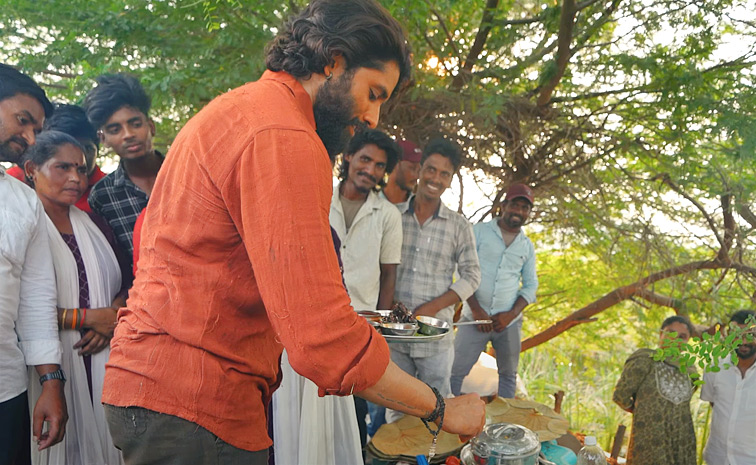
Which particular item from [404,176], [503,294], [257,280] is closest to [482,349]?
[503,294]

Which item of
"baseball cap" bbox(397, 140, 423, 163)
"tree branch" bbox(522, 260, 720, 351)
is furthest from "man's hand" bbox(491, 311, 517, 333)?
"tree branch" bbox(522, 260, 720, 351)

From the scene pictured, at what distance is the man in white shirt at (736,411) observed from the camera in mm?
3793

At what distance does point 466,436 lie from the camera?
134 cm

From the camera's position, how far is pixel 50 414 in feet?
6.92

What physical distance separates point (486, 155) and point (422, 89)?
1168mm

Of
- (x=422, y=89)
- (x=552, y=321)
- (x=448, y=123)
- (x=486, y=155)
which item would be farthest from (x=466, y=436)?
(x=552, y=321)

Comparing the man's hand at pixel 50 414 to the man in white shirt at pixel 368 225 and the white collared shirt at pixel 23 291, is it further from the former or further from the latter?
the man in white shirt at pixel 368 225

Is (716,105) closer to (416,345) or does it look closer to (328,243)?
(416,345)

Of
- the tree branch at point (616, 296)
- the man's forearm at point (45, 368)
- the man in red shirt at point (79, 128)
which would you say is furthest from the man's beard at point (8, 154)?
the tree branch at point (616, 296)

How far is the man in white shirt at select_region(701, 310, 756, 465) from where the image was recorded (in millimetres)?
3793

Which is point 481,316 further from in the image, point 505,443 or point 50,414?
point 50,414

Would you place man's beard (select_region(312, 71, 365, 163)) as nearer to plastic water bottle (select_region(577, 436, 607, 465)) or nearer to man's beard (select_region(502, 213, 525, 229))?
plastic water bottle (select_region(577, 436, 607, 465))

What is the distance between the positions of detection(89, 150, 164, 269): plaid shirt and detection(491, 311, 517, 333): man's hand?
2935 millimetres

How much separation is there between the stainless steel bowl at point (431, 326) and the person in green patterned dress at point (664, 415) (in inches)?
95.8
